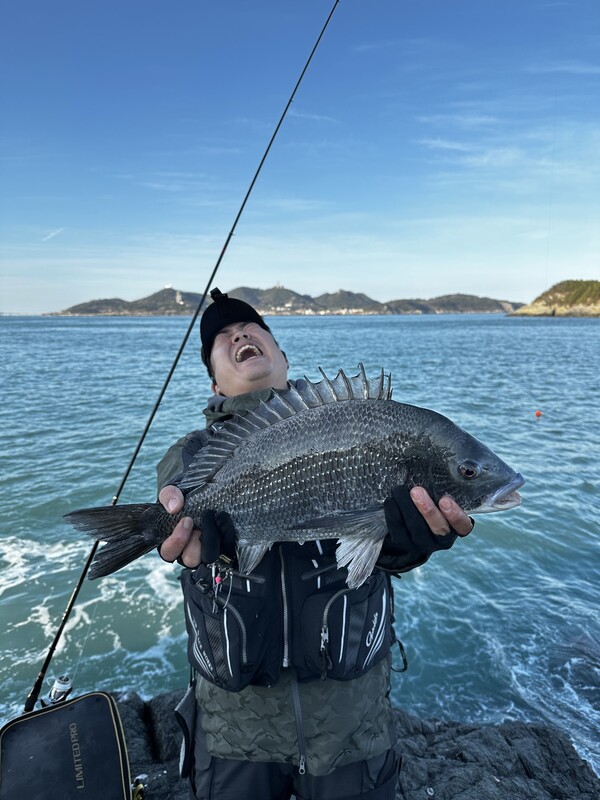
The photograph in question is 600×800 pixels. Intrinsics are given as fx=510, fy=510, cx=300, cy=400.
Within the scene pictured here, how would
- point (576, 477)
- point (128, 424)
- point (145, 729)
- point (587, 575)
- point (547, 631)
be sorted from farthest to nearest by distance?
point (128, 424), point (576, 477), point (587, 575), point (547, 631), point (145, 729)

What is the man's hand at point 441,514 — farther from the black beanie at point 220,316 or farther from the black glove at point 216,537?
the black beanie at point 220,316

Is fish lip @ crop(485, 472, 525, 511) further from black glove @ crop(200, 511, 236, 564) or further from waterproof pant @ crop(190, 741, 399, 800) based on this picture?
waterproof pant @ crop(190, 741, 399, 800)

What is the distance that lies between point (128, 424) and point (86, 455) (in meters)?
3.91

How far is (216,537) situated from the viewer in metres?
2.69

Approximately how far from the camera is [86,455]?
563 inches

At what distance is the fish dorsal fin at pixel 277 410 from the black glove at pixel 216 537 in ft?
0.78

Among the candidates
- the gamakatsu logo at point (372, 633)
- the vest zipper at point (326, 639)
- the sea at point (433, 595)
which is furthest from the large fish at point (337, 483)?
the sea at point (433, 595)

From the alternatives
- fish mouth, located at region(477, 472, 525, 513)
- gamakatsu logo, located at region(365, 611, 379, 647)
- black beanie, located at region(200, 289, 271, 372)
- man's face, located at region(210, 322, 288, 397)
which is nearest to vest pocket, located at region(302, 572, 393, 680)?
gamakatsu logo, located at region(365, 611, 379, 647)

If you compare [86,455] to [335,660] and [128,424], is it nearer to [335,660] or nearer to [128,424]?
[128,424]

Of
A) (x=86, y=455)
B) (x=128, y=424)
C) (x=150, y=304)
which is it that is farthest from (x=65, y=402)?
(x=150, y=304)

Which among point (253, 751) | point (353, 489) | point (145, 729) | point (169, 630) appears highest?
point (353, 489)

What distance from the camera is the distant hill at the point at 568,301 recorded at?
142125 mm

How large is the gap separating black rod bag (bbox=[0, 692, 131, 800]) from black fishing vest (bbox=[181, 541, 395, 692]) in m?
0.76

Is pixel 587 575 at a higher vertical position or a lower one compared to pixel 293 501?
lower
